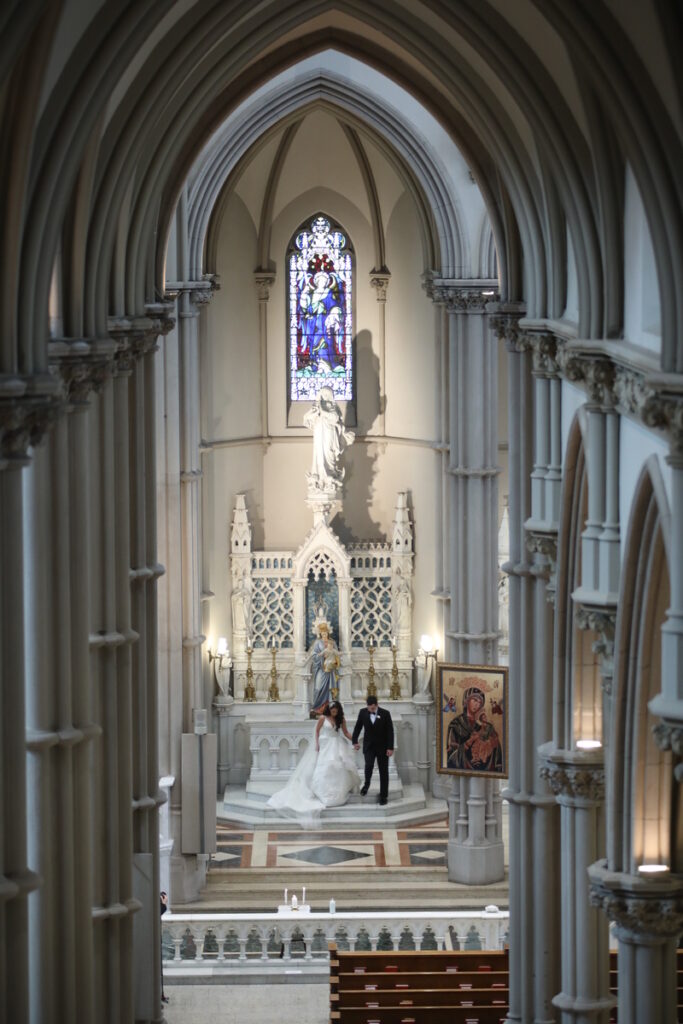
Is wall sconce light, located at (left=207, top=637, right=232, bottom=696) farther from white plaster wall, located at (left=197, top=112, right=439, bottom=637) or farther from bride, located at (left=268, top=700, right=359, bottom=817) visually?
bride, located at (left=268, top=700, right=359, bottom=817)

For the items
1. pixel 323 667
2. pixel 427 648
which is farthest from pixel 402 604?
pixel 323 667

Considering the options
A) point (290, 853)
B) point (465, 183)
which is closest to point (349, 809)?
point (290, 853)

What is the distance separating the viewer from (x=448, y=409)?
2814 centimetres

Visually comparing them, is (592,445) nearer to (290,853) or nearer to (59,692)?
(59,692)

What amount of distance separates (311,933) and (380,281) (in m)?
11.4

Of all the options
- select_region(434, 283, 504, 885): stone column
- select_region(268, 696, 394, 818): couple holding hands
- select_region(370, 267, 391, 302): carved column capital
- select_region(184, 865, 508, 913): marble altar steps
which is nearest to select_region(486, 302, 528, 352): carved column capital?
select_region(434, 283, 504, 885): stone column

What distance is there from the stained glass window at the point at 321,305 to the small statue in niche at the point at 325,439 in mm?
1491

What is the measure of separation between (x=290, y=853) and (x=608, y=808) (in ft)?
42.5

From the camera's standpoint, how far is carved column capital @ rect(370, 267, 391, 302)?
31.4 metres

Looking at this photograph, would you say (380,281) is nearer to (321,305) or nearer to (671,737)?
(321,305)

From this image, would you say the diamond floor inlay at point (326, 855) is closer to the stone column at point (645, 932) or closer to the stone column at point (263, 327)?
the stone column at point (263, 327)

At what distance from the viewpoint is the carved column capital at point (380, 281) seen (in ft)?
103

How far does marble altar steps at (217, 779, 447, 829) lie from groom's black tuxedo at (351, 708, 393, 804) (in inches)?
14.3

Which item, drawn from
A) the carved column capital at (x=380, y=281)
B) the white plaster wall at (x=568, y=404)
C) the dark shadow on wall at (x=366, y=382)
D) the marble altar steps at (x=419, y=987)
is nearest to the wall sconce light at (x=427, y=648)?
the dark shadow on wall at (x=366, y=382)
